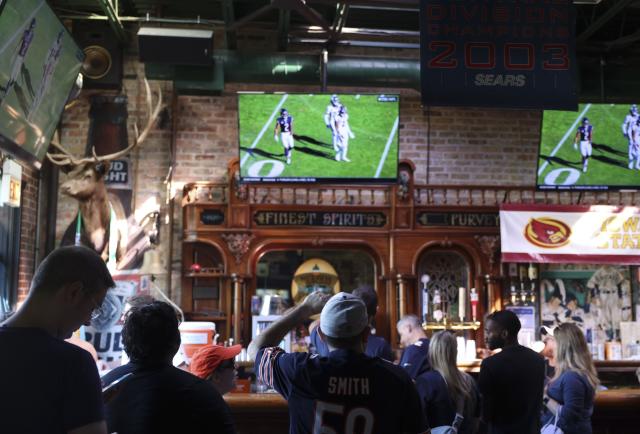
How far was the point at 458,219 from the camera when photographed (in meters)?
8.91

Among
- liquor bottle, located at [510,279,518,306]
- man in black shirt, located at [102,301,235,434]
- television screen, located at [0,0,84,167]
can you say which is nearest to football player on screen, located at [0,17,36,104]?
television screen, located at [0,0,84,167]

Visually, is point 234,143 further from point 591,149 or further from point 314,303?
point 314,303

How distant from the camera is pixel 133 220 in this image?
8.84m

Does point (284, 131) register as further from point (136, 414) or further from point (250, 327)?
point (136, 414)

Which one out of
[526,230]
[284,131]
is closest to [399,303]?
[526,230]

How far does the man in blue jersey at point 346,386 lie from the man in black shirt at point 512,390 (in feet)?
5.06

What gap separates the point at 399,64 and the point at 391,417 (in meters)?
6.74

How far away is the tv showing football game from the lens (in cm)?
814

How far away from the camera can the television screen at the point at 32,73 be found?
15.9 ft

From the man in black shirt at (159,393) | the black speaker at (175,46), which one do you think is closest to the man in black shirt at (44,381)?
the man in black shirt at (159,393)

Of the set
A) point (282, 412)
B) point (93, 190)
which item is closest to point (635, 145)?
point (282, 412)

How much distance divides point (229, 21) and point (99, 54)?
1.80 meters

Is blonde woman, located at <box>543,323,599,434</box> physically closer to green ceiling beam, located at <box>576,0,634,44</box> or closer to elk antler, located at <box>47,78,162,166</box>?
green ceiling beam, located at <box>576,0,634,44</box>

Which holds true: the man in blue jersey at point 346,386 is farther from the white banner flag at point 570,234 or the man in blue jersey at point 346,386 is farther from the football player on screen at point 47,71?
the white banner flag at point 570,234
